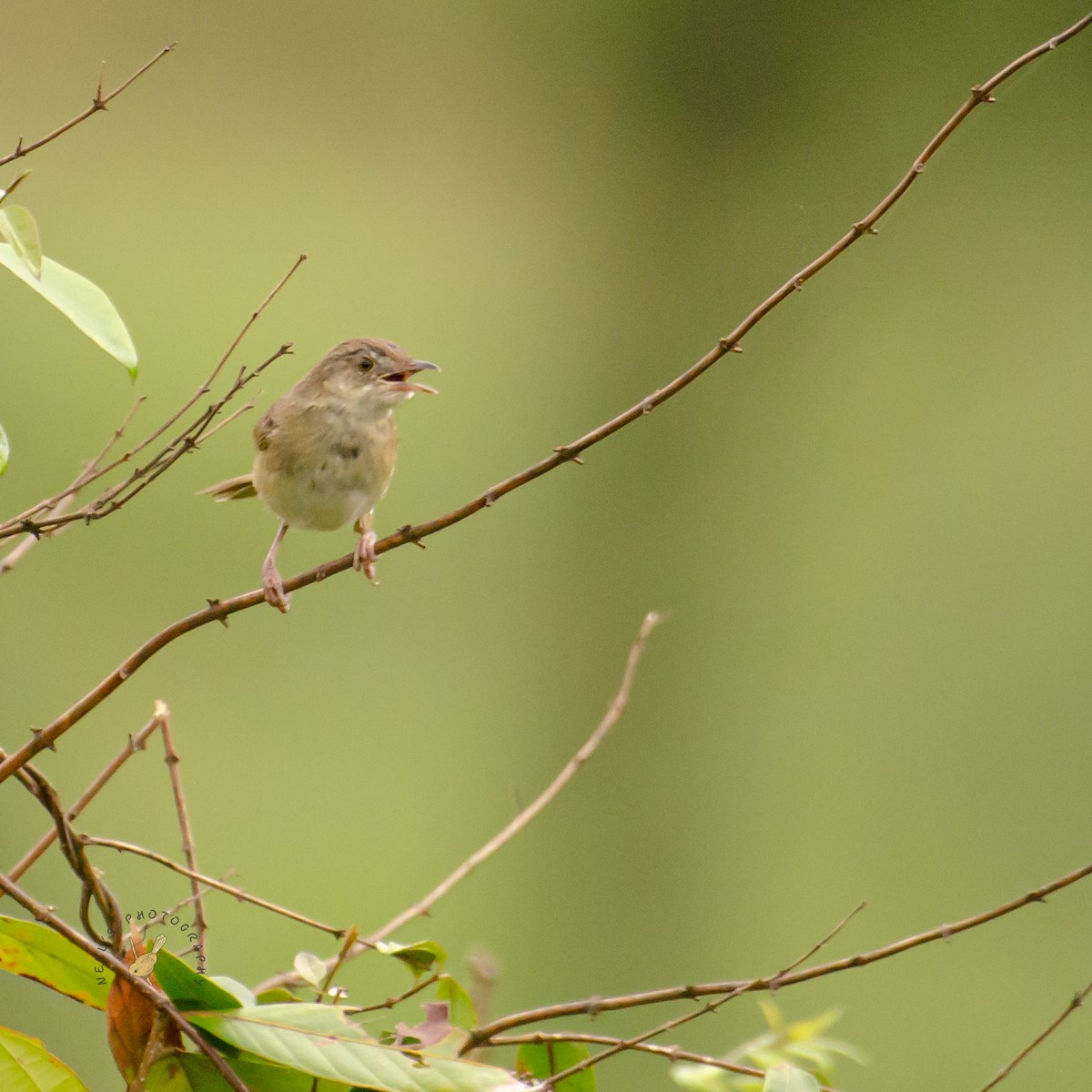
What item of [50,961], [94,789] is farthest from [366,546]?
[50,961]

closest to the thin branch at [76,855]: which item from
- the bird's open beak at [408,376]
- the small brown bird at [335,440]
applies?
the small brown bird at [335,440]

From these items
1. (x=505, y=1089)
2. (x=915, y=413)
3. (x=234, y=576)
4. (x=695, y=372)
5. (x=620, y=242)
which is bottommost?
(x=505, y=1089)

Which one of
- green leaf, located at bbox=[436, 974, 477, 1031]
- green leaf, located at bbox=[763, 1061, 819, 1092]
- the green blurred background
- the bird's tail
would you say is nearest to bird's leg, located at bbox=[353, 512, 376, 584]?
the bird's tail

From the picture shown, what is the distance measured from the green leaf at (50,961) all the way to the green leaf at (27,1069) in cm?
6

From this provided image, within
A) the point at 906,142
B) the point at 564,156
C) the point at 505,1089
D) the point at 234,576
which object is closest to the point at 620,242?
the point at 564,156

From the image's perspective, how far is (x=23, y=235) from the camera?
75 centimetres

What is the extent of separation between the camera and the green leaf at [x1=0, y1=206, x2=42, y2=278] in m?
0.74

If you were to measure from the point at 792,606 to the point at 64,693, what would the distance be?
2064 millimetres

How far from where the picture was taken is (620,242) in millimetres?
3736

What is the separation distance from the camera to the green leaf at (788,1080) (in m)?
0.85

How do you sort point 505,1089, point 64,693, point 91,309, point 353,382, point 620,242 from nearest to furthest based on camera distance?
A: point 505,1089 → point 91,309 → point 353,382 → point 64,693 → point 620,242

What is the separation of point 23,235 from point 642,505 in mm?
3074

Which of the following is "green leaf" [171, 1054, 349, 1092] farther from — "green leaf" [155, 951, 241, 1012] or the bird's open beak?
the bird's open beak

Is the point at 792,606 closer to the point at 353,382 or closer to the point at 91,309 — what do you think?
the point at 353,382
